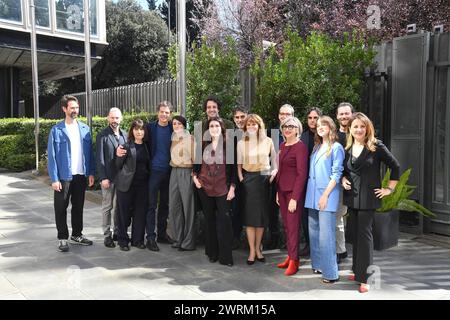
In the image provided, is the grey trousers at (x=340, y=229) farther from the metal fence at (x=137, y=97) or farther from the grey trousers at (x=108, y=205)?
the metal fence at (x=137, y=97)

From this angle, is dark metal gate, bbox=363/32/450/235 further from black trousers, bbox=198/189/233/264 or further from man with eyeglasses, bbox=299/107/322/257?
black trousers, bbox=198/189/233/264

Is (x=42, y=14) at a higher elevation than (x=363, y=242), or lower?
higher

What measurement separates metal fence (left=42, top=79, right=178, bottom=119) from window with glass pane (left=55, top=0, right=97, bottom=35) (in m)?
3.73

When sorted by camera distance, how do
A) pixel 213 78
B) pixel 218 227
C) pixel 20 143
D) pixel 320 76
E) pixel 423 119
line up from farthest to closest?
pixel 20 143 → pixel 213 78 → pixel 320 76 → pixel 423 119 → pixel 218 227

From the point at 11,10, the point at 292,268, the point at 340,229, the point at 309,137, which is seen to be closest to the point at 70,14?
the point at 11,10

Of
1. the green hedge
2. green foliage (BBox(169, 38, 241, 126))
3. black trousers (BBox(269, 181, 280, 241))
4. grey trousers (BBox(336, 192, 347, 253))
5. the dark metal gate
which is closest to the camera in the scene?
grey trousers (BBox(336, 192, 347, 253))

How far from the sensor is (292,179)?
467 centimetres

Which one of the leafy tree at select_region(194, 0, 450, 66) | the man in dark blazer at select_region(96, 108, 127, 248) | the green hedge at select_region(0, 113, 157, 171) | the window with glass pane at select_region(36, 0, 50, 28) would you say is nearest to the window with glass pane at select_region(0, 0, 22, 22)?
the window with glass pane at select_region(36, 0, 50, 28)

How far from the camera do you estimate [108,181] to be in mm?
5668

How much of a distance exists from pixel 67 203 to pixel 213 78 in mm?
3159

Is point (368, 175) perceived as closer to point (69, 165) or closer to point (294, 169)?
point (294, 169)

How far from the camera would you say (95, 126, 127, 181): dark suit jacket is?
5.59 metres

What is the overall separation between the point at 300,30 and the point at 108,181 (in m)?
13.7

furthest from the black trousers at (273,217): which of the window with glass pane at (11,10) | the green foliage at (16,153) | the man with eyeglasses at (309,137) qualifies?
the window with glass pane at (11,10)
